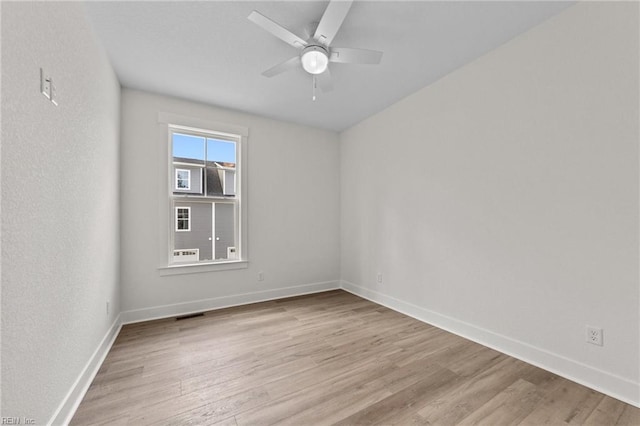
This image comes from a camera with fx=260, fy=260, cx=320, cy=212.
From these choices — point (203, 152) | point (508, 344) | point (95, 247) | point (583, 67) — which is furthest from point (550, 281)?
point (203, 152)

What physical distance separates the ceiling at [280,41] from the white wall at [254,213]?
1.72 ft

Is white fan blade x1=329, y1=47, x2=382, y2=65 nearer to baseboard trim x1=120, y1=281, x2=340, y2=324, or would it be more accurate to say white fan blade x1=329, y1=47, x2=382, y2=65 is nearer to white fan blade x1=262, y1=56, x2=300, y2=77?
white fan blade x1=262, y1=56, x2=300, y2=77

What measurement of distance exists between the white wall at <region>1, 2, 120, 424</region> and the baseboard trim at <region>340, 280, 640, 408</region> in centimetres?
302

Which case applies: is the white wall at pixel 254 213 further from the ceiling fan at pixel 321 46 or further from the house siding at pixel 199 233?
the ceiling fan at pixel 321 46

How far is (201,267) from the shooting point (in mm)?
3285

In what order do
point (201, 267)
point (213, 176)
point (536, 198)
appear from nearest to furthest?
point (536, 198) → point (201, 267) → point (213, 176)

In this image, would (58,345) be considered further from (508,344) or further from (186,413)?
(508,344)

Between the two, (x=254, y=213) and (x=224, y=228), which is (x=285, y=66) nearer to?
(x=254, y=213)

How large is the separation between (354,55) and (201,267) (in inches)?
114

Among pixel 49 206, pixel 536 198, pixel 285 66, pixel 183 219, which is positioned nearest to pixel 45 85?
pixel 49 206

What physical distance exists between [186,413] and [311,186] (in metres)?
3.12

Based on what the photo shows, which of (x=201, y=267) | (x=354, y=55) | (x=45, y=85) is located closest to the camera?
(x=45, y=85)

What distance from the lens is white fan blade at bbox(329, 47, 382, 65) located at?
1.92m

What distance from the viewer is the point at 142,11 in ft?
6.11
